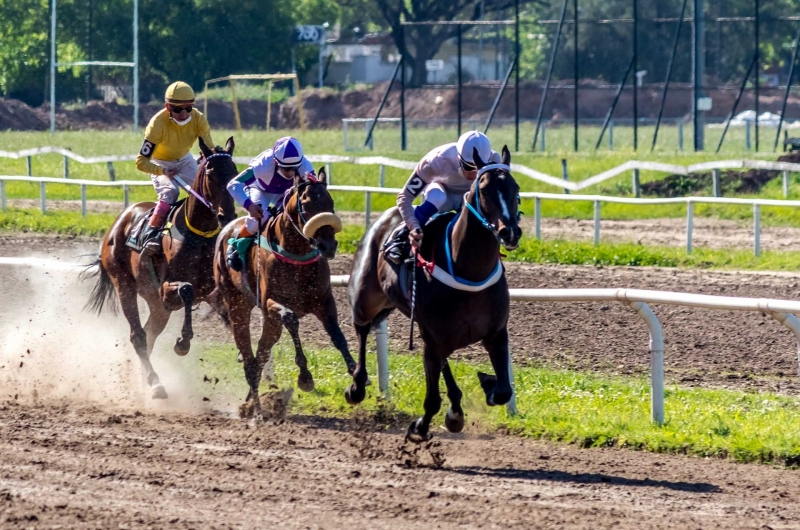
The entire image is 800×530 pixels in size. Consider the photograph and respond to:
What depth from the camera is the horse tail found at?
34.9ft

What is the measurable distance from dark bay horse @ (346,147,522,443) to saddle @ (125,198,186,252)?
2664mm

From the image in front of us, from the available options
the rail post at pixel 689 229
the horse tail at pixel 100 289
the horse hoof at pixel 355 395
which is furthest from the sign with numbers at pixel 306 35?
the horse hoof at pixel 355 395

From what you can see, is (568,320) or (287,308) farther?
(568,320)

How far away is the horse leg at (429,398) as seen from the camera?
23.3 ft

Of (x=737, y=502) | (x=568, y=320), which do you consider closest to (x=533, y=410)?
(x=737, y=502)

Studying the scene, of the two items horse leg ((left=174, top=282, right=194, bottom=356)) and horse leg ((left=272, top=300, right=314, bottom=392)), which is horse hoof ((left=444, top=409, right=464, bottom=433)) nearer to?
horse leg ((left=272, top=300, right=314, bottom=392))

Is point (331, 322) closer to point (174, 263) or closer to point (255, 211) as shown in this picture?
point (255, 211)

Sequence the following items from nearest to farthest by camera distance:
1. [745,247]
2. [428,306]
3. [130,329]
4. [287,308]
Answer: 1. [428,306]
2. [287,308]
3. [130,329]
4. [745,247]

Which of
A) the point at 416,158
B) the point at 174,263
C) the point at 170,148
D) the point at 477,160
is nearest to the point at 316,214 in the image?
the point at 477,160

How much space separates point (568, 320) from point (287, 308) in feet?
11.2

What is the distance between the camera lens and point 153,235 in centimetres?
973

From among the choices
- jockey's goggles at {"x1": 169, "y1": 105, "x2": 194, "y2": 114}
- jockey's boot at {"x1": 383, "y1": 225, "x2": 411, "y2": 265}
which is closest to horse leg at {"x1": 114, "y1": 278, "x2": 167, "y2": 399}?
jockey's goggles at {"x1": 169, "y1": 105, "x2": 194, "y2": 114}

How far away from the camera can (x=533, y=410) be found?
316 inches

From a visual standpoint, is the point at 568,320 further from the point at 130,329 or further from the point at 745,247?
the point at 745,247
